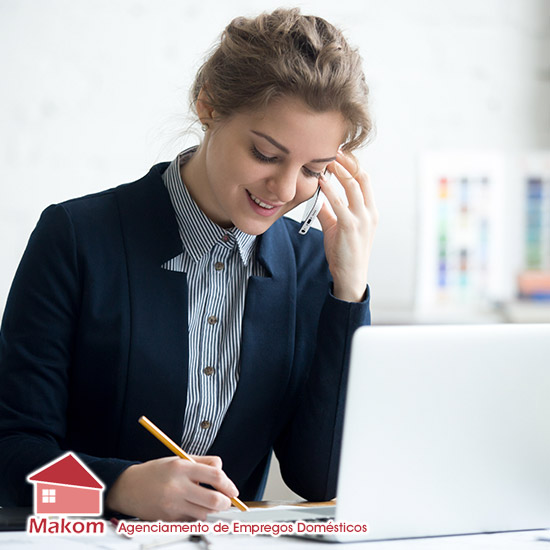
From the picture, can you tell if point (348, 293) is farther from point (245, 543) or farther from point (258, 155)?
point (245, 543)

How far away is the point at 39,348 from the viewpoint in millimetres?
1137

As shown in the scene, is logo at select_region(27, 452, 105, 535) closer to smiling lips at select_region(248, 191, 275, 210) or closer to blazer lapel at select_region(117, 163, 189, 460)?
blazer lapel at select_region(117, 163, 189, 460)

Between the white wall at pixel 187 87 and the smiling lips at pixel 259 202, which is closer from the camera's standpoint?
the smiling lips at pixel 259 202

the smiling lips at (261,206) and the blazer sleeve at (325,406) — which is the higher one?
the smiling lips at (261,206)

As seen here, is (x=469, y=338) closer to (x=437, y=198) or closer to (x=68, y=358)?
(x=68, y=358)

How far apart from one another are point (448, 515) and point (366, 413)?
0.58 feet

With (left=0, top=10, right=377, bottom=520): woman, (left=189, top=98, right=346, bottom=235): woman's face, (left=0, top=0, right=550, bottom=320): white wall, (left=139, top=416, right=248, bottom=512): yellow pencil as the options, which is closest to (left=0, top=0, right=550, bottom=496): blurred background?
(left=0, top=0, right=550, bottom=320): white wall

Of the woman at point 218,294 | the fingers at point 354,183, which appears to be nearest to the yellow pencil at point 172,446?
the woman at point 218,294

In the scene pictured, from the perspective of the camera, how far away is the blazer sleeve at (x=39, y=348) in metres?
1.07

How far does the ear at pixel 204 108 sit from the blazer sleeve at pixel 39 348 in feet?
0.88

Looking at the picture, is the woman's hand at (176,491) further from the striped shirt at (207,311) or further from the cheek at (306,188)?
the cheek at (306,188)

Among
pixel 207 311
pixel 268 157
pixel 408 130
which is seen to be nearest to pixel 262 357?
pixel 207 311

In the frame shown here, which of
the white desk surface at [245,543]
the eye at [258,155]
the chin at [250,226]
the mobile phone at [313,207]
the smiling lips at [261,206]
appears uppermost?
the eye at [258,155]

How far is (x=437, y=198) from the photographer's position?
241 centimetres
